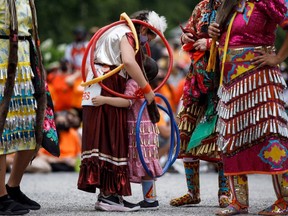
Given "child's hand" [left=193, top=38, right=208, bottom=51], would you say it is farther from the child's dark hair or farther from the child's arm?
the child's arm

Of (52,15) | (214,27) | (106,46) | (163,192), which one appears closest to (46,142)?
(106,46)

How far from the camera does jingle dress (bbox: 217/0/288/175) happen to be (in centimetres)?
784

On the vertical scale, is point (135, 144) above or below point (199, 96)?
below

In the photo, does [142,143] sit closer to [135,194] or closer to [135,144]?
[135,144]

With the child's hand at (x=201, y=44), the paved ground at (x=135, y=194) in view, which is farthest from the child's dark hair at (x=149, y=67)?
the paved ground at (x=135, y=194)

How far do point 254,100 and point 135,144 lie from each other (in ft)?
4.08

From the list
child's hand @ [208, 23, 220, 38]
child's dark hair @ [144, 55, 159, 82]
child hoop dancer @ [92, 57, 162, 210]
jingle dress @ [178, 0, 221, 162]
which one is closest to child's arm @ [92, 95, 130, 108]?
child hoop dancer @ [92, 57, 162, 210]

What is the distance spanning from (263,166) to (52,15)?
2194 centimetres

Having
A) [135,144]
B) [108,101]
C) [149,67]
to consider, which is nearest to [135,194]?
Answer: [135,144]

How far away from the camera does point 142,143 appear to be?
866 centimetres

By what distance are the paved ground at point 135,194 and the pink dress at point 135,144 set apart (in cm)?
35

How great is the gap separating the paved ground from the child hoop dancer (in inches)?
7.6

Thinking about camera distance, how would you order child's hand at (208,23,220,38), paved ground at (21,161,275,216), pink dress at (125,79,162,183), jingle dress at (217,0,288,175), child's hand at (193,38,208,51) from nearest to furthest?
jingle dress at (217,0,288,175) → child's hand at (208,23,220,38) → paved ground at (21,161,275,216) → pink dress at (125,79,162,183) → child's hand at (193,38,208,51)

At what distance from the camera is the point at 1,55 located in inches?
317
